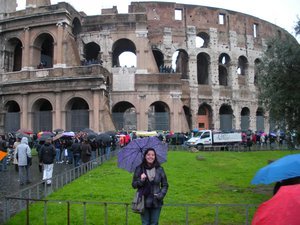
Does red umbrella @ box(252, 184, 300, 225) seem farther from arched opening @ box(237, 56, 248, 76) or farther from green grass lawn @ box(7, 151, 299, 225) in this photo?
arched opening @ box(237, 56, 248, 76)

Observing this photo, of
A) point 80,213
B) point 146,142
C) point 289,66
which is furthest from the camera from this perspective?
point 289,66

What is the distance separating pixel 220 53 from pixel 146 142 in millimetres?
29407

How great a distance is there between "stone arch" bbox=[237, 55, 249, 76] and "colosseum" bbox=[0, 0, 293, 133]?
4.3 inches

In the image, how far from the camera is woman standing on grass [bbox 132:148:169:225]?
548 cm

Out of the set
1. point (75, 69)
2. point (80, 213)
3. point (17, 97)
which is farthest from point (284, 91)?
point (17, 97)

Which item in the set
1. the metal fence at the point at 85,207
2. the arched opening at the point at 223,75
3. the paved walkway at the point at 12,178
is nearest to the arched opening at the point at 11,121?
the paved walkway at the point at 12,178

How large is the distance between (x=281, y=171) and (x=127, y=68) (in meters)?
24.9

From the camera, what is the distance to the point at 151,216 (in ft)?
18.4

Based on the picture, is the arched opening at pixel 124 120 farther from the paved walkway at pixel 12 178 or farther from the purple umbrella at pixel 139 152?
the purple umbrella at pixel 139 152

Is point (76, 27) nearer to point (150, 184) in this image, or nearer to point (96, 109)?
point (96, 109)

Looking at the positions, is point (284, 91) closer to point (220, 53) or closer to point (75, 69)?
point (75, 69)

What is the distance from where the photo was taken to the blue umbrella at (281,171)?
16.3 feet

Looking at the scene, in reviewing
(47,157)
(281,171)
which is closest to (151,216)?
(281,171)

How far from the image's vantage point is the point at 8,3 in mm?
29562
